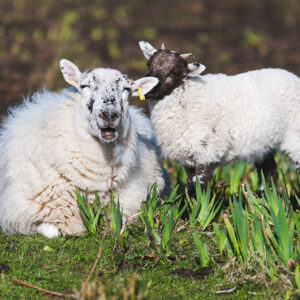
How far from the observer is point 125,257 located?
165 inches

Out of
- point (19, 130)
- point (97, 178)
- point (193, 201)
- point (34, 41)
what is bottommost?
point (193, 201)

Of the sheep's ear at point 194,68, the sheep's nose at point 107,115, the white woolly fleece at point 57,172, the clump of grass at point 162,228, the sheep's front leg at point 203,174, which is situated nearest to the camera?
the clump of grass at point 162,228

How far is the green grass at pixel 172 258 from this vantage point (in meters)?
3.55

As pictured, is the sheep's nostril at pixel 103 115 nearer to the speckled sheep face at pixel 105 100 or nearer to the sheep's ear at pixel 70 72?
the speckled sheep face at pixel 105 100

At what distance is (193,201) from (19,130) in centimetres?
188

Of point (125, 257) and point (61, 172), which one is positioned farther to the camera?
point (61, 172)

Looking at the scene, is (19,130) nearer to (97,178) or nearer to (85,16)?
(97,178)

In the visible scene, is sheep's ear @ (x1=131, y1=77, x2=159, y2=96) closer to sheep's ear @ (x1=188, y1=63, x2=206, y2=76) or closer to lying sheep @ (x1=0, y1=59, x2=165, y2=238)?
lying sheep @ (x1=0, y1=59, x2=165, y2=238)

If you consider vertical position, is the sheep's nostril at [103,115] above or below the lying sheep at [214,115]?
above

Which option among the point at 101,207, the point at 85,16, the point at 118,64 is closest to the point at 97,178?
the point at 101,207

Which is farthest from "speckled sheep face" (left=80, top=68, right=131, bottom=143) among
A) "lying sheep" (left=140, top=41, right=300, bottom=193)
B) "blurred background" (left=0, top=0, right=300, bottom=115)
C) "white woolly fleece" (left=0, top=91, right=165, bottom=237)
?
"blurred background" (left=0, top=0, right=300, bottom=115)

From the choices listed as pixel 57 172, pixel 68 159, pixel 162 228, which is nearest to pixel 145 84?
pixel 68 159

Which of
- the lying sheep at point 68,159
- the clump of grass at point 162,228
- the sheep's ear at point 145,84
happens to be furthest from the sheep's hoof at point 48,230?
the sheep's ear at point 145,84

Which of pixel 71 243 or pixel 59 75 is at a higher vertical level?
pixel 59 75
